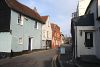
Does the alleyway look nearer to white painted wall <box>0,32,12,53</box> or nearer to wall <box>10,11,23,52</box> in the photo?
white painted wall <box>0,32,12,53</box>

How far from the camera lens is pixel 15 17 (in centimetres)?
3256

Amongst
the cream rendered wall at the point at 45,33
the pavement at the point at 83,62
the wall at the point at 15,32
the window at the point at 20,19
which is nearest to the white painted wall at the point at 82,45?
the pavement at the point at 83,62

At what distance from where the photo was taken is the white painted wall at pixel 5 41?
30.7 m

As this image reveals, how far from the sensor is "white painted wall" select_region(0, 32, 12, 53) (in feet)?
101

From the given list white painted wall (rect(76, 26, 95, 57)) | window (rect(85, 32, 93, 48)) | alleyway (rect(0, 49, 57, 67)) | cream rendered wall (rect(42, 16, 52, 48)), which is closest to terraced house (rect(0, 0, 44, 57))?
alleyway (rect(0, 49, 57, 67))

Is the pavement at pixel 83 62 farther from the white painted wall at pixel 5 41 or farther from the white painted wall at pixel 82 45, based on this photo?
the white painted wall at pixel 5 41

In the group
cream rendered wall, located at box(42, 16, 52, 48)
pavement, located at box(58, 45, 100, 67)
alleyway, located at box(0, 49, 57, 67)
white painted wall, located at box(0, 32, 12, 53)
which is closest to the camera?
pavement, located at box(58, 45, 100, 67)

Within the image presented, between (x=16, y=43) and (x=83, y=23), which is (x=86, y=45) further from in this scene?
(x=16, y=43)

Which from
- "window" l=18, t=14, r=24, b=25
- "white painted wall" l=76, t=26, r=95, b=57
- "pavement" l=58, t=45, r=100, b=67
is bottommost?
"pavement" l=58, t=45, r=100, b=67

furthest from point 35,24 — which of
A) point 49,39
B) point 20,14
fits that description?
point 49,39

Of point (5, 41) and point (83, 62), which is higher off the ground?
point (5, 41)

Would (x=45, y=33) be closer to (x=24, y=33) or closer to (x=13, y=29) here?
(x=24, y=33)

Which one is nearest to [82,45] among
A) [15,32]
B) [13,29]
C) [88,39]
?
[88,39]

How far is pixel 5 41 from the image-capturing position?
3109 centimetres
